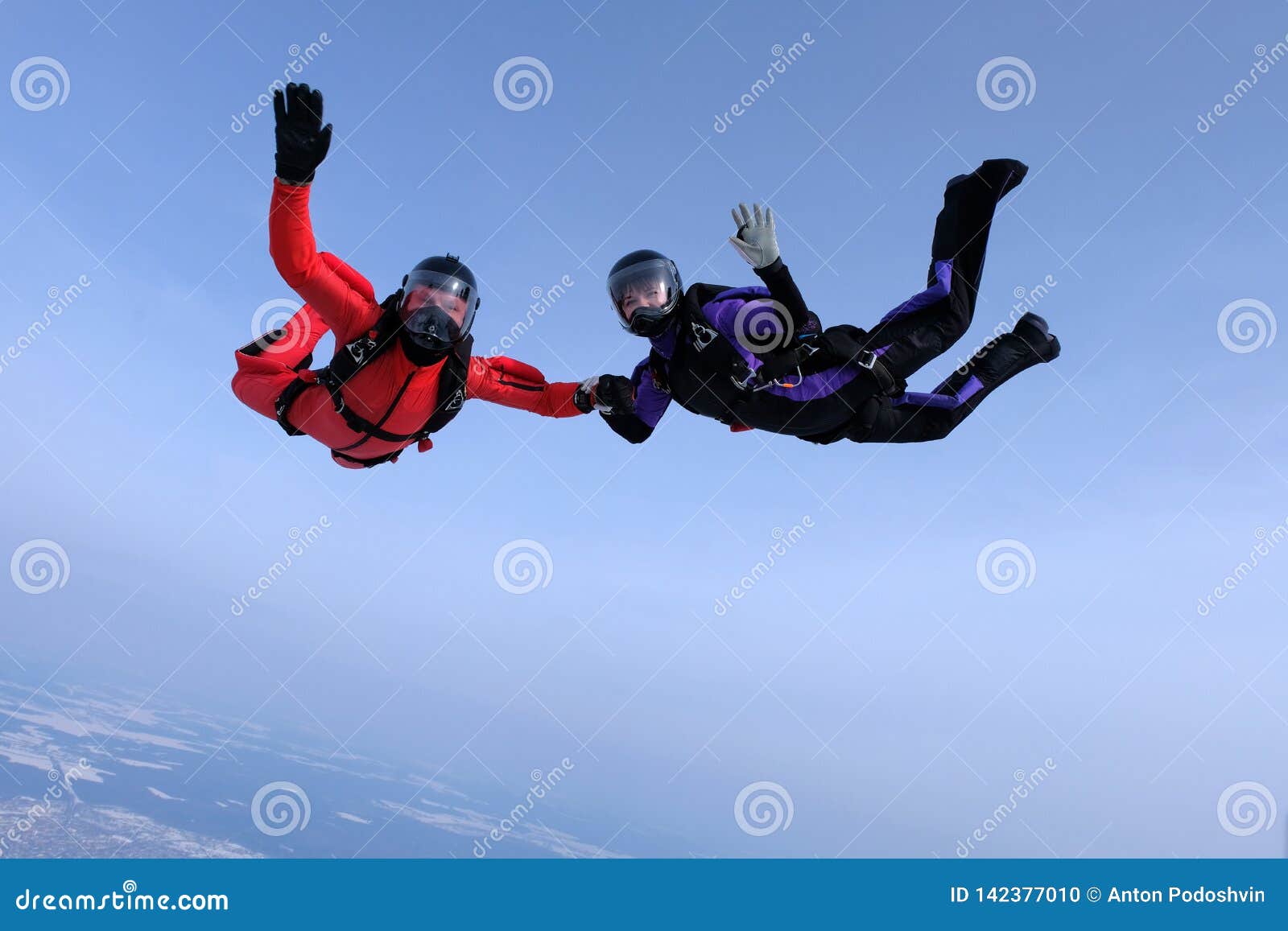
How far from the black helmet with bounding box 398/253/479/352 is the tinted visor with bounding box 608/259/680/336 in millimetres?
1050

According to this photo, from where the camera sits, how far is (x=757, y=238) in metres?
4.76

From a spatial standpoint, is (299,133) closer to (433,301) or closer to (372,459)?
(433,301)

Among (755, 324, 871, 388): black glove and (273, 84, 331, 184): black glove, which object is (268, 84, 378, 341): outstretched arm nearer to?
(273, 84, 331, 184): black glove

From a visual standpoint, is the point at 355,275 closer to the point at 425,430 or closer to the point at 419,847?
the point at 425,430

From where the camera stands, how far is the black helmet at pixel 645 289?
543cm

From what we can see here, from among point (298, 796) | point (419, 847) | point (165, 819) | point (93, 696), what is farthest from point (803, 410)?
point (93, 696)

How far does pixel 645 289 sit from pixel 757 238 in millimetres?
966

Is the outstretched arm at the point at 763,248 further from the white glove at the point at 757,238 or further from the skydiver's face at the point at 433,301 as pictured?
the skydiver's face at the point at 433,301

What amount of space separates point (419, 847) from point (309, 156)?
167m

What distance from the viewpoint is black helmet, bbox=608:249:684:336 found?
543 cm
